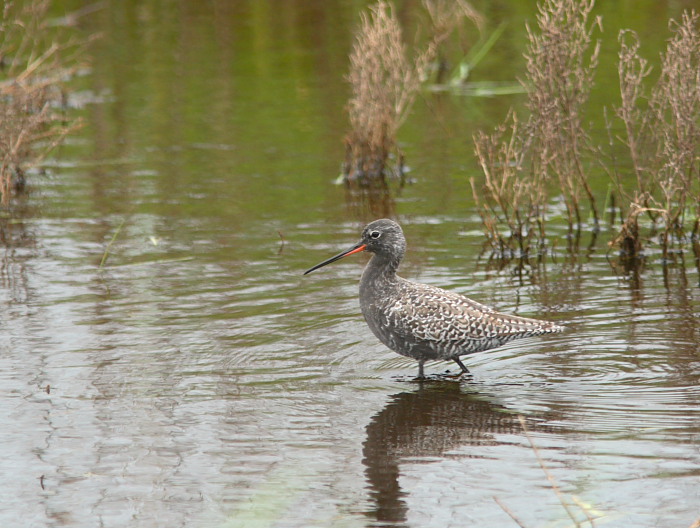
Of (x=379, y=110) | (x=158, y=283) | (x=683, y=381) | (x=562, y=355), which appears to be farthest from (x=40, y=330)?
(x=379, y=110)

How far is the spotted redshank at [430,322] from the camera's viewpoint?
8781 millimetres

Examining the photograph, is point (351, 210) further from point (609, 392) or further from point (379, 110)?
point (609, 392)

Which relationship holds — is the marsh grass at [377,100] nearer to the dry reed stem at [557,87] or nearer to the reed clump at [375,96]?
the reed clump at [375,96]

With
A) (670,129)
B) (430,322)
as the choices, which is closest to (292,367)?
(430,322)

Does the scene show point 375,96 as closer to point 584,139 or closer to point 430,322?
point 584,139

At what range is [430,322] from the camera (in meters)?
8.80

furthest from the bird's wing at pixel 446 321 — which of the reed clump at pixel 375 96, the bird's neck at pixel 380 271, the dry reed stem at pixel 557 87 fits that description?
the reed clump at pixel 375 96

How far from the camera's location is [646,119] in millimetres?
12055

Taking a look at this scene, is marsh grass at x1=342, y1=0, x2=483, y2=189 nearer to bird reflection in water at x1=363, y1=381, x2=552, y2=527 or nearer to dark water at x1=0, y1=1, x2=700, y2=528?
dark water at x1=0, y1=1, x2=700, y2=528

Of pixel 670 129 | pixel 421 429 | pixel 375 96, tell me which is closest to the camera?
pixel 421 429

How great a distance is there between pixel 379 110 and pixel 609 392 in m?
7.64

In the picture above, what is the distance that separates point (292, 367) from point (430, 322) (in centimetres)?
120

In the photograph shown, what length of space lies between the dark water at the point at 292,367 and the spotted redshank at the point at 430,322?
0.31 meters

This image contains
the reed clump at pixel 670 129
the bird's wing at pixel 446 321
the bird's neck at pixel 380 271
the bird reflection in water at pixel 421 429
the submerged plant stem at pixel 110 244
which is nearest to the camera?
the bird reflection in water at pixel 421 429
